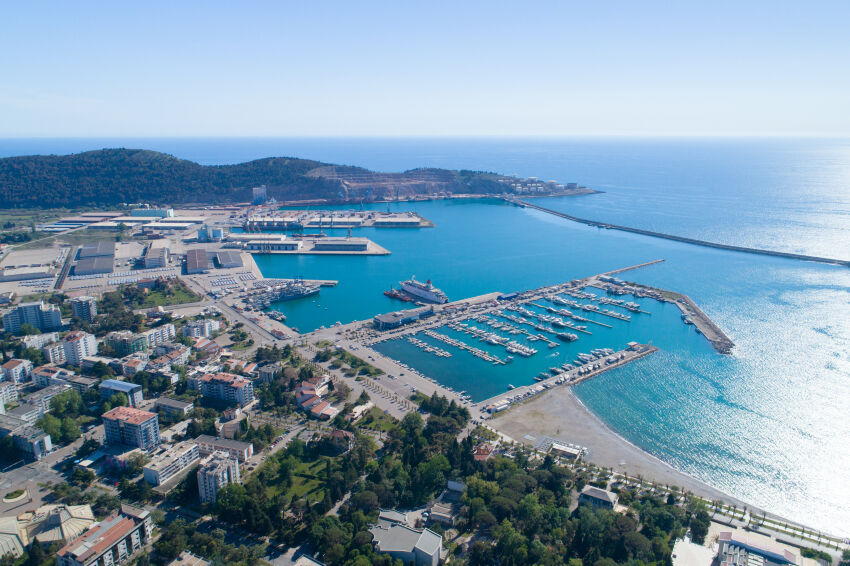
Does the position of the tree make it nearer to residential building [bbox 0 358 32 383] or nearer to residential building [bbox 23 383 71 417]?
residential building [bbox 23 383 71 417]

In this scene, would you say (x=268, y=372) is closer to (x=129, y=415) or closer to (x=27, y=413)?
(x=129, y=415)

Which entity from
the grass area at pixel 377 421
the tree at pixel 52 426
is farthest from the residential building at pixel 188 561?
the tree at pixel 52 426

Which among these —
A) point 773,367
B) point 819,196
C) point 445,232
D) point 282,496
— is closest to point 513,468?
point 282,496

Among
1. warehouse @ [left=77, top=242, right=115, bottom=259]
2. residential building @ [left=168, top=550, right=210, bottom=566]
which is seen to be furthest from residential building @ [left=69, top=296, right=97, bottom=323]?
residential building @ [left=168, top=550, right=210, bottom=566]

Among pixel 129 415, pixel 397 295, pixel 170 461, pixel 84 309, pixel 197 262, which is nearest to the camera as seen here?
pixel 170 461

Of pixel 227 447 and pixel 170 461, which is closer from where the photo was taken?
pixel 170 461

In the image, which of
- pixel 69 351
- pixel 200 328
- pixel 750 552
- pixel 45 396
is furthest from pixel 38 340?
pixel 750 552
